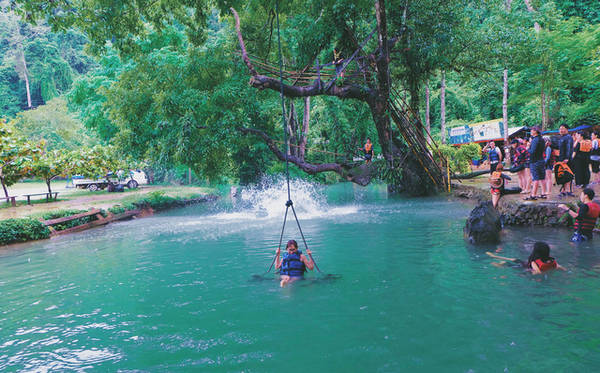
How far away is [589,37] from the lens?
2583 centimetres

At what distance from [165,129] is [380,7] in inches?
499

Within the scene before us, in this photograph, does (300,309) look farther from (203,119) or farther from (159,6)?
(203,119)


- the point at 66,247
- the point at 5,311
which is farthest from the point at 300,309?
the point at 66,247

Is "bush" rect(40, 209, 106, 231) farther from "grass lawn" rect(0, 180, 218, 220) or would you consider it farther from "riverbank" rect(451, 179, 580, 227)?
"riverbank" rect(451, 179, 580, 227)

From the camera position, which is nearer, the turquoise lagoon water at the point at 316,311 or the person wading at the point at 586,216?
the turquoise lagoon water at the point at 316,311

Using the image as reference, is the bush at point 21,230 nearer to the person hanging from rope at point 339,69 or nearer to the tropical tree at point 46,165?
the tropical tree at point 46,165

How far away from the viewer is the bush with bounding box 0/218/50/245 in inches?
569

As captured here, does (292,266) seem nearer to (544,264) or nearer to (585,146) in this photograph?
(544,264)

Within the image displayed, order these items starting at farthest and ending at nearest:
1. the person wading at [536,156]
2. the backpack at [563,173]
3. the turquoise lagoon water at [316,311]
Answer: the backpack at [563,173], the person wading at [536,156], the turquoise lagoon water at [316,311]

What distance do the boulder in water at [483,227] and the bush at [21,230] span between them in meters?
15.7

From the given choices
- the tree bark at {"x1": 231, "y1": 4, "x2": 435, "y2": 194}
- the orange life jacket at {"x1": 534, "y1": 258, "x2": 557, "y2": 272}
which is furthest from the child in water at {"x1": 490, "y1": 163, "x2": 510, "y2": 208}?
the orange life jacket at {"x1": 534, "y1": 258, "x2": 557, "y2": 272}

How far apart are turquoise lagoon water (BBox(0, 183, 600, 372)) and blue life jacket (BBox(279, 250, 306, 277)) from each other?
0.84 ft

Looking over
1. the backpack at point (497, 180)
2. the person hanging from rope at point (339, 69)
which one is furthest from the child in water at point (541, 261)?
the person hanging from rope at point (339, 69)

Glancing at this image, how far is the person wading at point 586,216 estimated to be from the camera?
29.2 ft
